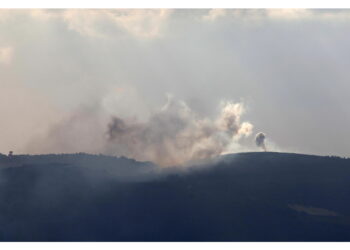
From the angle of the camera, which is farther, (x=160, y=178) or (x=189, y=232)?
(x=160, y=178)

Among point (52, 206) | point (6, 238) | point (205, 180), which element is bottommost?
point (6, 238)

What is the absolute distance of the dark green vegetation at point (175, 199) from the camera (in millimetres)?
149875

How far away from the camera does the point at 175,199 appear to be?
16912 centimetres

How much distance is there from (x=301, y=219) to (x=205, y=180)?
106 feet

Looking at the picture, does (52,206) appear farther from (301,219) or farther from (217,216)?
(301,219)

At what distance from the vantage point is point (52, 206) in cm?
15975

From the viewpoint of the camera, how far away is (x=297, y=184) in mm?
176625

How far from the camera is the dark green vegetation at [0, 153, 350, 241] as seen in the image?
492 ft

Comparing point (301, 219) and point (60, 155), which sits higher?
point (60, 155)

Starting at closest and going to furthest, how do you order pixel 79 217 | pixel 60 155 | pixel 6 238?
pixel 6 238 < pixel 79 217 < pixel 60 155

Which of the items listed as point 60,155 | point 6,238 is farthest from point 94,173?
point 6,238

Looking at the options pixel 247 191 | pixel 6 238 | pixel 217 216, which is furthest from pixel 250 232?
pixel 6 238

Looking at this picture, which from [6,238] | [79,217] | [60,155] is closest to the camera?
[6,238]

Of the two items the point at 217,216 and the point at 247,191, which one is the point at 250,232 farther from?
the point at 247,191
